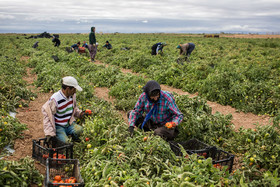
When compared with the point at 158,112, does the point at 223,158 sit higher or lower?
lower

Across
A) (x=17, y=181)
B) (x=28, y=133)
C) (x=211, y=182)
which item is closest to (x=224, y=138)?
(x=211, y=182)

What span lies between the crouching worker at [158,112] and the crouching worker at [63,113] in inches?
47.7

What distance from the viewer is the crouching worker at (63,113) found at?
429 cm

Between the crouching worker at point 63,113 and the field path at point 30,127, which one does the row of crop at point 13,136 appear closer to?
the field path at point 30,127

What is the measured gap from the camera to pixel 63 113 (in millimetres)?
4613

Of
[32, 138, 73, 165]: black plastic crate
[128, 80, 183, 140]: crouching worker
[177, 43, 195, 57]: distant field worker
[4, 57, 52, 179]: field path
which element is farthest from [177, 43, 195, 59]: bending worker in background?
[32, 138, 73, 165]: black plastic crate

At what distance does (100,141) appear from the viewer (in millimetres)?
4285

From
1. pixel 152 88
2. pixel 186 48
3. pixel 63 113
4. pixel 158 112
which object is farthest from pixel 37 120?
pixel 186 48

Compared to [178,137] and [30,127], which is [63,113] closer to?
[30,127]

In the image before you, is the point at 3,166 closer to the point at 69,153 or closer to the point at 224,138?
the point at 69,153

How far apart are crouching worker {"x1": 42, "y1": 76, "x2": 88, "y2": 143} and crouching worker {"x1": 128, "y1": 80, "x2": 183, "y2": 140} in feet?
3.98

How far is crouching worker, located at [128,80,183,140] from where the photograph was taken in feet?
14.4

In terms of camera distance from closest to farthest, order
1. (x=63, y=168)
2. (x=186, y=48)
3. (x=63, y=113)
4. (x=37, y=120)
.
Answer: (x=63, y=168) < (x=63, y=113) < (x=37, y=120) < (x=186, y=48)

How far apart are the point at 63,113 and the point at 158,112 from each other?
1.90m
